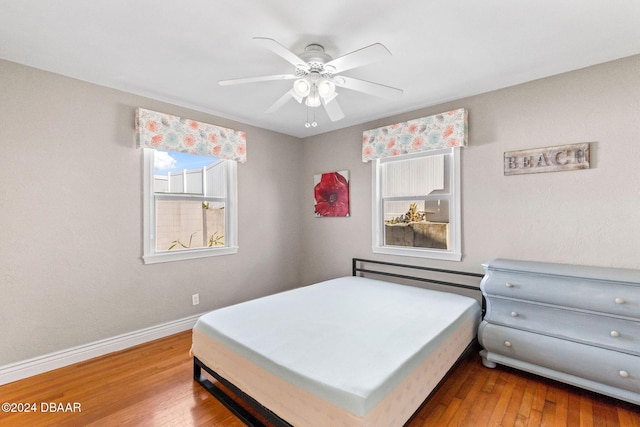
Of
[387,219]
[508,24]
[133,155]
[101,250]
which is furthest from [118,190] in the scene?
[508,24]

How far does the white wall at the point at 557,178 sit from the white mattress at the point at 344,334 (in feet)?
2.55

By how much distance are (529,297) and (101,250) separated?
3706mm

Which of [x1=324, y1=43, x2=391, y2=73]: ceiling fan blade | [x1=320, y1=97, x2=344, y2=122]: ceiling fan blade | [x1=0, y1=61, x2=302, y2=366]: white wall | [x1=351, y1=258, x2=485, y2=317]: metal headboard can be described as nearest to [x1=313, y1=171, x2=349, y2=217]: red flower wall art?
[x1=351, y1=258, x2=485, y2=317]: metal headboard

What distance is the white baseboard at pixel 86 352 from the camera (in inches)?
90.4

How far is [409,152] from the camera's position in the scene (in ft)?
10.9

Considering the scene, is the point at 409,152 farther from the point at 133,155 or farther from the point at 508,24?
the point at 133,155

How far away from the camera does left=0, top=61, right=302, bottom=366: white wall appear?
2.31m

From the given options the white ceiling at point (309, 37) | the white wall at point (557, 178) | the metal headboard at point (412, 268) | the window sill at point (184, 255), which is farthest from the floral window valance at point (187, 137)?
the white wall at point (557, 178)

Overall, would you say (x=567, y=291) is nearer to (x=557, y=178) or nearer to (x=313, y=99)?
(x=557, y=178)

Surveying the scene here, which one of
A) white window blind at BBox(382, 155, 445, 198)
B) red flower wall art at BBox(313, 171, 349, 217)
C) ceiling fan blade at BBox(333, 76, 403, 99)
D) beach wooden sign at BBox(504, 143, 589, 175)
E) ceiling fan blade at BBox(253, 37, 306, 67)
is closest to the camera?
ceiling fan blade at BBox(253, 37, 306, 67)

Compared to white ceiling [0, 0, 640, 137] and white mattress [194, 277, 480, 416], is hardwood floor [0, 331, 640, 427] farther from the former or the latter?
white ceiling [0, 0, 640, 137]

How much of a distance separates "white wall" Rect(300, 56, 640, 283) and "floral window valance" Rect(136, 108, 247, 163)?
215 cm

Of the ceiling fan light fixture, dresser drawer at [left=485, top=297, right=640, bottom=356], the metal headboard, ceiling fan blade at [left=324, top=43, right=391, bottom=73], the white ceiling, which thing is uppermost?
the white ceiling

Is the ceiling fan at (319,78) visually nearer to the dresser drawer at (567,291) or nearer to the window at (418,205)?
the window at (418,205)
